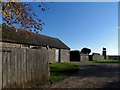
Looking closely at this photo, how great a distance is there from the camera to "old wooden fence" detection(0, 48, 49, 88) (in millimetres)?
11242

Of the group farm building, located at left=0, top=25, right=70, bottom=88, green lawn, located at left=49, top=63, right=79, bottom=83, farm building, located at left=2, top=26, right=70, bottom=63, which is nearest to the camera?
farm building, located at left=0, top=25, right=70, bottom=88

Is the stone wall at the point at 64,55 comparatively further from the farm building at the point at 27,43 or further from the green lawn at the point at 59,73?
the green lawn at the point at 59,73

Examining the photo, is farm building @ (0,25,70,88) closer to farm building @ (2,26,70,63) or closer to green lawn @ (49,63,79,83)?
green lawn @ (49,63,79,83)

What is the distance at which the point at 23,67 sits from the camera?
12773 mm

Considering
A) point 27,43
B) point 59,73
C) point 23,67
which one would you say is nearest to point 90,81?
point 59,73

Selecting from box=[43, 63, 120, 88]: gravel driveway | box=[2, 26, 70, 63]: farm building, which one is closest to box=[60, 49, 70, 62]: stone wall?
box=[2, 26, 70, 63]: farm building

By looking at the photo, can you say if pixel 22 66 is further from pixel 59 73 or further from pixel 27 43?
pixel 27 43

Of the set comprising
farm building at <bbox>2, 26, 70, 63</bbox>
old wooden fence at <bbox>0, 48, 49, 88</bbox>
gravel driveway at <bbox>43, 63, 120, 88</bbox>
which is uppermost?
farm building at <bbox>2, 26, 70, 63</bbox>

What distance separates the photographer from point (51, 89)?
12.9m

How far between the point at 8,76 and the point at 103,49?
2910 inches

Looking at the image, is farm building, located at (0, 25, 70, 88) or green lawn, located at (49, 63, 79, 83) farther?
green lawn, located at (49, 63, 79, 83)

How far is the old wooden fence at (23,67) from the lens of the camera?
36.9 ft

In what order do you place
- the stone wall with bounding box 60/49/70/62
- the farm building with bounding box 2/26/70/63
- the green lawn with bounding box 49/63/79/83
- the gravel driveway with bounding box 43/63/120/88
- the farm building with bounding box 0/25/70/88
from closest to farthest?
the farm building with bounding box 0/25/70/88, the gravel driveway with bounding box 43/63/120/88, the green lawn with bounding box 49/63/79/83, the farm building with bounding box 2/26/70/63, the stone wall with bounding box 60/49/70/62

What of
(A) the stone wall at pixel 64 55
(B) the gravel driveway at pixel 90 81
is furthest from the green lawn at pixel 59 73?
(A) the stone wall at pixel 64 55
